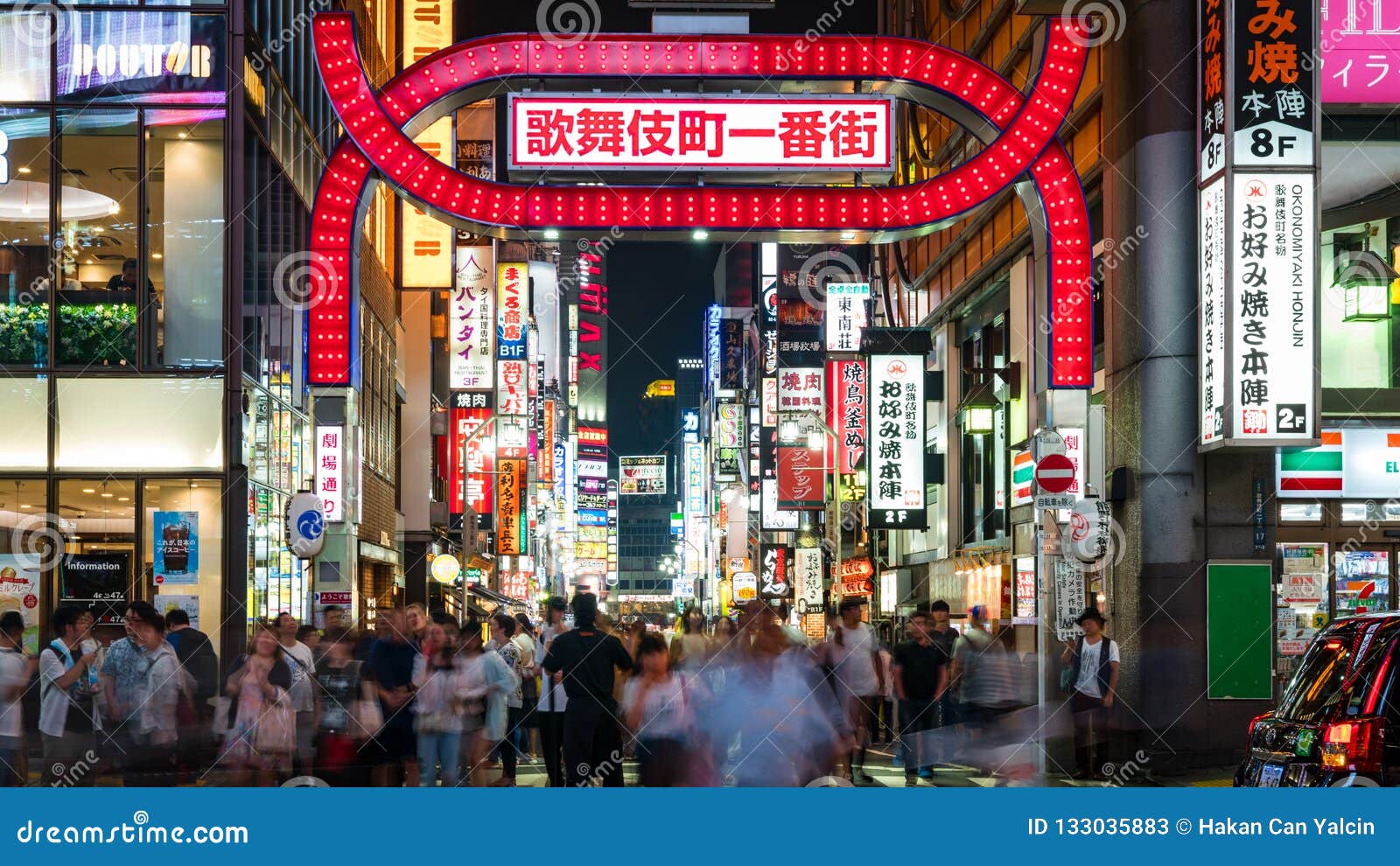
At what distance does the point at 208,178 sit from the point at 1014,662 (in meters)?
14.3

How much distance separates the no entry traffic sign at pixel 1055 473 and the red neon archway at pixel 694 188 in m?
1.11

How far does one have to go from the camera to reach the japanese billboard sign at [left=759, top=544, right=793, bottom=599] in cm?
6931

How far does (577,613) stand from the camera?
48.2 ft

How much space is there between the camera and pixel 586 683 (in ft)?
47.6

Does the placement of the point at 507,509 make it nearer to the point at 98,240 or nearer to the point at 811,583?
the point at 811,583

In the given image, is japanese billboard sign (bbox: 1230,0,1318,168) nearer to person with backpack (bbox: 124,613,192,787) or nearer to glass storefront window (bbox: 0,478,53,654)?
person with backpack (bbox: 124,613,192,787)

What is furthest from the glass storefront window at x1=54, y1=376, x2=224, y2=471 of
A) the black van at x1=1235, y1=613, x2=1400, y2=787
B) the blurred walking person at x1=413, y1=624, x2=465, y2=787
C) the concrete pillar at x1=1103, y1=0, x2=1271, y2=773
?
the black van at x1=1235, y1=613, x2=1400, y2=787

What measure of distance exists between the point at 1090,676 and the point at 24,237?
16.5 metres

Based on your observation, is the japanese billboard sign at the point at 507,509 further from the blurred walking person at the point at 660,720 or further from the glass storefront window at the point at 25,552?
the blurred walking person at the point at 660,720

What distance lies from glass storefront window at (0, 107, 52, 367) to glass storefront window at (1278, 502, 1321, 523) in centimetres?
1747

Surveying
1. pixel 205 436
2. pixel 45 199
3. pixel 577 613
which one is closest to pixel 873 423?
pixel 205 436

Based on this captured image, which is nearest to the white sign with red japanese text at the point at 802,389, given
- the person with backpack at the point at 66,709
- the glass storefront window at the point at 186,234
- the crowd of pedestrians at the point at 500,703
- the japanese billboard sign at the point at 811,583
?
the japanese billboard sign at the point at 811,583

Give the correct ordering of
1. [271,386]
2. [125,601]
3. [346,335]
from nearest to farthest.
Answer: [346,335] → [125,601] → [271,386]
